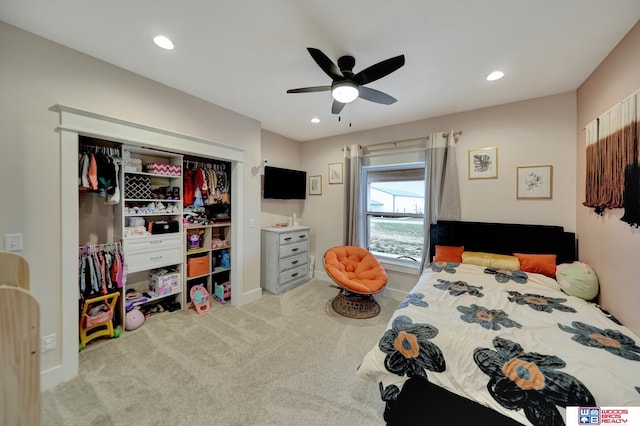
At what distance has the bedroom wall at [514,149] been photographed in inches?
102

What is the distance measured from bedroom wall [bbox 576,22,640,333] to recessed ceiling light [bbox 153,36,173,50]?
343 cm

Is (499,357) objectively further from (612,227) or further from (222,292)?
(222,292)

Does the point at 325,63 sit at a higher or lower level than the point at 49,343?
higher

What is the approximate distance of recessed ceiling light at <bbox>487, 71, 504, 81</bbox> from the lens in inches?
87.8

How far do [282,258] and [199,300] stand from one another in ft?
4.12

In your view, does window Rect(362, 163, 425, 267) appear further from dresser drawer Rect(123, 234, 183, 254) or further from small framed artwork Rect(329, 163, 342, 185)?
dresser drawer Rect(123, 234, 183, 254)

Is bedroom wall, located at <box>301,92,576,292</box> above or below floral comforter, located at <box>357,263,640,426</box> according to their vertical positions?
above

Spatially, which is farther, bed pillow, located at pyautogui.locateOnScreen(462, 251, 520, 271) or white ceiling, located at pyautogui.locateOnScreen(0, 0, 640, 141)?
bed pillow, located at pyautogui.locateOnScreen(462, 251, 520, 271)

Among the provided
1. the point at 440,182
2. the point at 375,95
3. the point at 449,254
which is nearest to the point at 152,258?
the point at 375,95

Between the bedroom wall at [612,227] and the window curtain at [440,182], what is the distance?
45.3 inches

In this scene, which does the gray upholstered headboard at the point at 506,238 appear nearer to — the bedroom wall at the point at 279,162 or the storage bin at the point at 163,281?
the bedroom wall at the point at 279,162

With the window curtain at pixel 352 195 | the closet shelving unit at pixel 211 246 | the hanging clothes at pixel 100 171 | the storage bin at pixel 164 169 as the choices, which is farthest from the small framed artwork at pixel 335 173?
the hanging clothes at pixel 100 171

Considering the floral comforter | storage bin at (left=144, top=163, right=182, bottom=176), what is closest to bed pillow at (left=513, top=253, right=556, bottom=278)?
the floral comforter

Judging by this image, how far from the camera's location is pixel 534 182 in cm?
274
